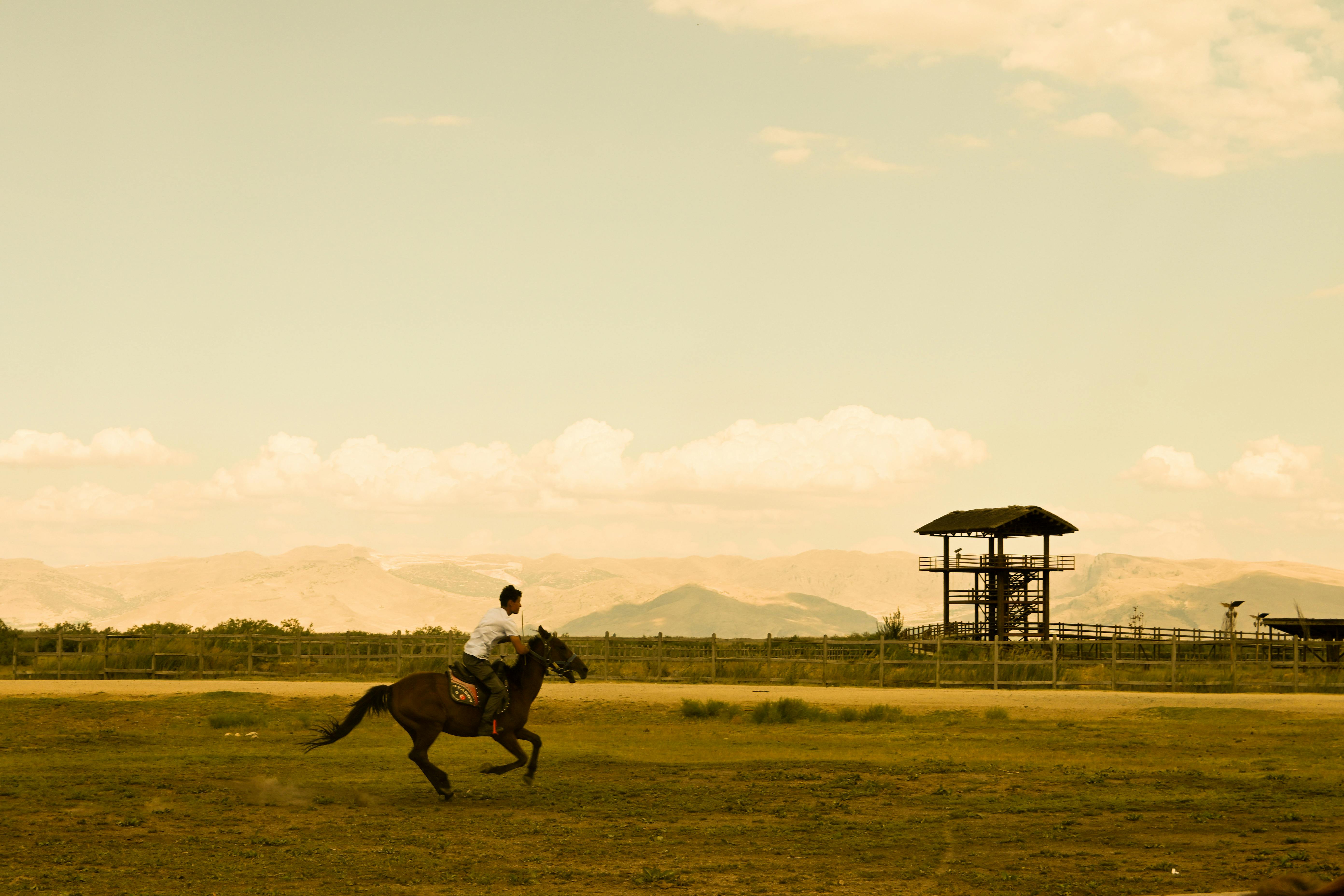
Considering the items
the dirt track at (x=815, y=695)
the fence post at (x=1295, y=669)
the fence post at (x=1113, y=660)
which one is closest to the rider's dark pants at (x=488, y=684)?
the dirt track at (x=815, y=695)

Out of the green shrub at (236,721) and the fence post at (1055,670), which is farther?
the fence post at (1055,670)

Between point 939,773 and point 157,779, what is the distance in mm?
9922

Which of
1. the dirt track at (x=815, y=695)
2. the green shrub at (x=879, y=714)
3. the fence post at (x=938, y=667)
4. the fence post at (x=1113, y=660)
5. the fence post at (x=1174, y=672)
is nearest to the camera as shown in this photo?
the green shrub at (x=879, y=714)

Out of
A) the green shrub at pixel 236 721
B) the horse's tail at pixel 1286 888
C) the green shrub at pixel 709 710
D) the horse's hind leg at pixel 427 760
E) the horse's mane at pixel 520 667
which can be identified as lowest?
the green shrub at pixel 236 721

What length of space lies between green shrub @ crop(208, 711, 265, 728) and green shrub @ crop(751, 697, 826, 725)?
9661mm

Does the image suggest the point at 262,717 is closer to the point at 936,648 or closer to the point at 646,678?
the point at 646,678

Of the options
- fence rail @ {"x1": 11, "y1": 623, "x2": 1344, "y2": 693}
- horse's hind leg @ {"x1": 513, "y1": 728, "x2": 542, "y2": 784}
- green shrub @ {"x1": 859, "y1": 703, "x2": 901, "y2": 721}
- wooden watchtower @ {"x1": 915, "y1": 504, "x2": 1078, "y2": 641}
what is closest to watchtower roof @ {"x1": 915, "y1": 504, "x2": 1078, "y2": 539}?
wooden watchtower @ {"x1": 915, "y1": 504, "x2": 1078, "y2": 641}

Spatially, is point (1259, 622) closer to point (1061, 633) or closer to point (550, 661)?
point (1061, 633)

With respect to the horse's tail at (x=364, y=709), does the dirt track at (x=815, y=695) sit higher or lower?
lower

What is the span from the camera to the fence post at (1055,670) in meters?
37.4

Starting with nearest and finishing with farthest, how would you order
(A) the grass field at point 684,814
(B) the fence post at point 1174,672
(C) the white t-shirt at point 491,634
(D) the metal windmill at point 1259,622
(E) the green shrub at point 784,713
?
(A) the grass field at point 684,814 < (C) the white t-shirt at point 491,634 < (E) the green shrub at point 784,713 < (B) the fence post at point 1174,672 < (D) the metal windmill at point 1259,622

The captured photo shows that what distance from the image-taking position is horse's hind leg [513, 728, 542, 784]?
48.5 ft

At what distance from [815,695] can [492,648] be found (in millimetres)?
21293

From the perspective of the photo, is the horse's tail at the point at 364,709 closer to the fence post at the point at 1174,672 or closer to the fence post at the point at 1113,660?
the fence post at the point at 1113,660
